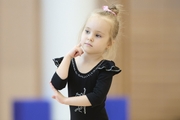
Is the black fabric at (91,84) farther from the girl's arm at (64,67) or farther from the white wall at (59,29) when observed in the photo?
the white wall at (59,29)

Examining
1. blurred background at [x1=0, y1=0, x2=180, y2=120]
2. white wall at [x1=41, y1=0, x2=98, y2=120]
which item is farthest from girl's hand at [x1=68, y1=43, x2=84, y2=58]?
white wall at [x1=41, y1=0, x2=98, y2=120]

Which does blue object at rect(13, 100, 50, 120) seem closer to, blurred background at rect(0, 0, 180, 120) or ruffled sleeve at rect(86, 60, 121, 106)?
ruffled sleeve at rect(86, 60, 121, 106)

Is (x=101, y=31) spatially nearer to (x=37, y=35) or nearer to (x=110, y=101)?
(x=110, y=101)

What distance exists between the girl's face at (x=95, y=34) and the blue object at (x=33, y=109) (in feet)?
2.39

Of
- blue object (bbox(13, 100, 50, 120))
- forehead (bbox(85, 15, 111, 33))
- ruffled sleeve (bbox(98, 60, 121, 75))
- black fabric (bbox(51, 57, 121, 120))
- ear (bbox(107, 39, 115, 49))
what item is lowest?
blue object (bbox(13, 100, 50, 120))

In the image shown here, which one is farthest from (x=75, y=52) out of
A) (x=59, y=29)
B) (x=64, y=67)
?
(x=59, y=29)

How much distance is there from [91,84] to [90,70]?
4 centimetres

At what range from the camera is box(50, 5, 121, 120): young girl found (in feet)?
3.27

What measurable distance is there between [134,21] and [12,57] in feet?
3.93

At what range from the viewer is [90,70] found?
3.41 ft

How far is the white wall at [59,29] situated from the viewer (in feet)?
10.6

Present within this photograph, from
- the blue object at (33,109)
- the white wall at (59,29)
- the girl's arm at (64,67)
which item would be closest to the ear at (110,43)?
the girl's arm at (64,67)

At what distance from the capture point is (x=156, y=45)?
373 centimetres

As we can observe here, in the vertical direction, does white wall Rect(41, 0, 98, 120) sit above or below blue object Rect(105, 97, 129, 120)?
above
